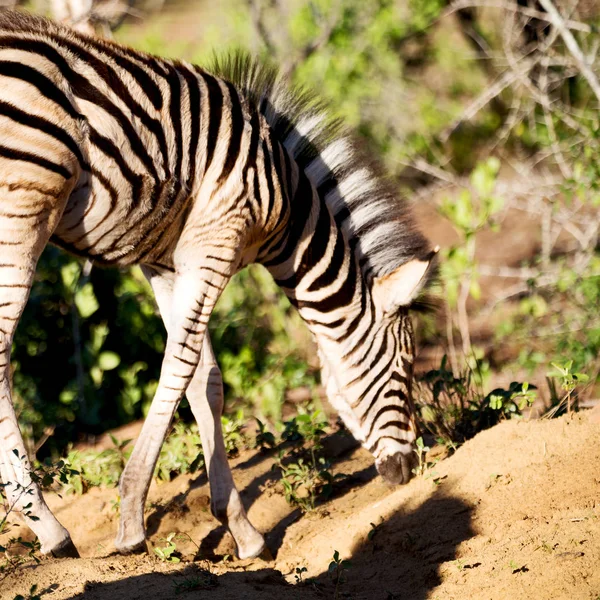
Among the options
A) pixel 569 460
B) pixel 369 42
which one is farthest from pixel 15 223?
pixel 369 42

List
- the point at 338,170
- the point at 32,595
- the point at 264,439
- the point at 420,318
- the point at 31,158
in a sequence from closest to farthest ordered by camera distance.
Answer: the point at 32,595
the point at 31,158
the point at 338,170
the point at 264,439
the point at 420,318

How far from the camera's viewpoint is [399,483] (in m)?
5.36

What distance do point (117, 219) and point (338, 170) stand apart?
162 cm

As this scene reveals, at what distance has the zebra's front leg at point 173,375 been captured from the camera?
473 cm

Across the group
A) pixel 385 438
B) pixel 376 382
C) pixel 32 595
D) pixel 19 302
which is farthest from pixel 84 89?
pixel 385 438

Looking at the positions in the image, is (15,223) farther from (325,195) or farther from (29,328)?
(29,328)

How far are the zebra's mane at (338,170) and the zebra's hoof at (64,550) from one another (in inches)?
101

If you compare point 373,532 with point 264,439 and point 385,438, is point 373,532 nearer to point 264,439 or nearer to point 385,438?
point 385,438

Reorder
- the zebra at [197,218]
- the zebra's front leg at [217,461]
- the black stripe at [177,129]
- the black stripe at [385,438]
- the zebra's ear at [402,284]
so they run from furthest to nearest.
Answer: the black stripe at [385,438] < the zebra's ear at [402,284] < the zebra's front leg at [217,461] < the black stripe at [177,129] < the zebra at [197,218]

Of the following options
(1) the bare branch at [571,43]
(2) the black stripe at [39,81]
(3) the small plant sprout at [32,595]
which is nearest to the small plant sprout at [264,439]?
(3) the small plant sprout at [32,595]

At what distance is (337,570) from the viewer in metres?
3.89

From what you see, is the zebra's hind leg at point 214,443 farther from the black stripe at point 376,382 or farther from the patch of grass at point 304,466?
the black stripe at point 376,382

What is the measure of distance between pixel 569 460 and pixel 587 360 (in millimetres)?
3004

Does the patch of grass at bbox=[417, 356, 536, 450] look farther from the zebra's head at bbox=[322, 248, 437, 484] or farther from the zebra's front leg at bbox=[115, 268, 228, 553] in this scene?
the zebra's front leg at bbox=[115, 268, 228, 553]
